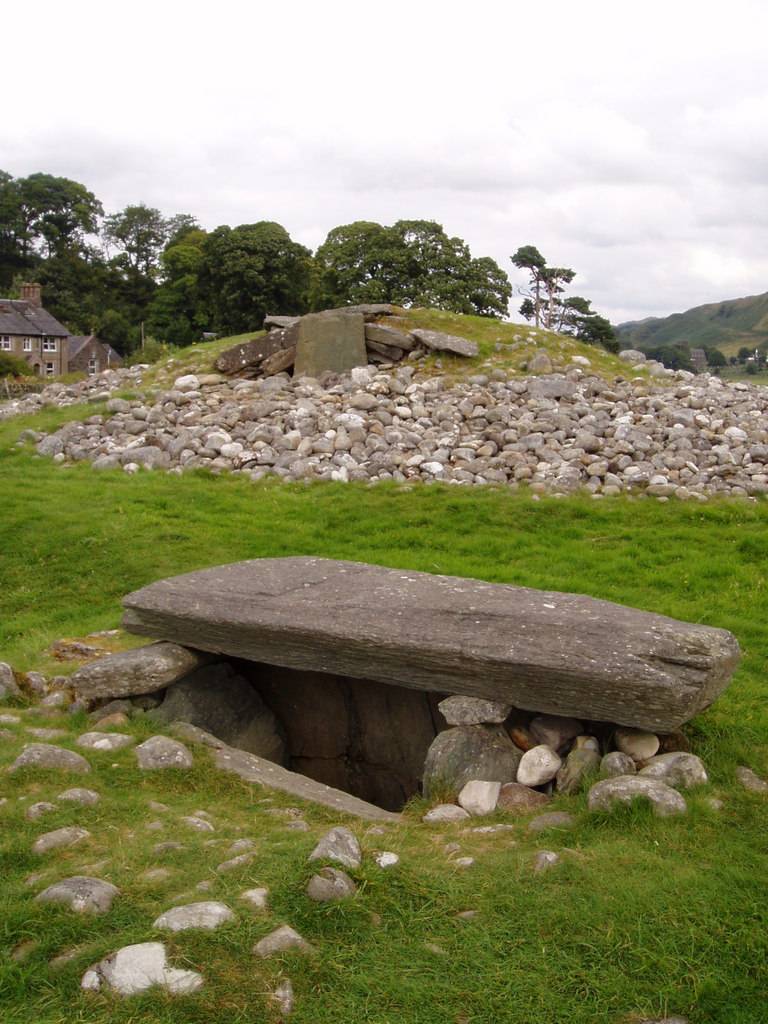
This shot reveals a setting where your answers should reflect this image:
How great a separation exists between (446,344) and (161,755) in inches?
660

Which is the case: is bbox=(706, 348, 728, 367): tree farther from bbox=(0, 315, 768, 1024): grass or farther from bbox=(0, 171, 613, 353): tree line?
bbox=(0, 315, 768, 1024): grass

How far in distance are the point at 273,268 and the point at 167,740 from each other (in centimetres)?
4722

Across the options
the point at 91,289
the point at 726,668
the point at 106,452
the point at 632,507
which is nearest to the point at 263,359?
the point at 106,452

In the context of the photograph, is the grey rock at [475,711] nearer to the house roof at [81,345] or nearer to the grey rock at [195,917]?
the grey rock at [195,917]

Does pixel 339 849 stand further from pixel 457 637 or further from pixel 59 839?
pixel 457 637

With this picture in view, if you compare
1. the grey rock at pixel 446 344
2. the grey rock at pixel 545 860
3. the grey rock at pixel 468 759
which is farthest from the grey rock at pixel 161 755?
the grey rock at pixel 446 344

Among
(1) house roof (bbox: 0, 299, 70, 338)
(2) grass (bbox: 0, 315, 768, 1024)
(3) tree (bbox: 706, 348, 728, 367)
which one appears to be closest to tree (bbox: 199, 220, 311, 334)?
(1) house roof (bbox: 0, 299, 70, 338)

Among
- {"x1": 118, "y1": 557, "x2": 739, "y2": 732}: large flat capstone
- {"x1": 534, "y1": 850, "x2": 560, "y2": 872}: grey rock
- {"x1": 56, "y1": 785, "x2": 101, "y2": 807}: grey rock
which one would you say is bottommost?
{"x1": 56, "y1": 785, "x2": 101, "y2": 807}: grey rock

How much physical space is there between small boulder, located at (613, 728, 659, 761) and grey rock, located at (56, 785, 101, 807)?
11.8ft

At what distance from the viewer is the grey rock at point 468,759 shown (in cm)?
712

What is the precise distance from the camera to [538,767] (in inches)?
275

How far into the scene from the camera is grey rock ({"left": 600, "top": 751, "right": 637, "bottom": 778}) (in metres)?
6.65

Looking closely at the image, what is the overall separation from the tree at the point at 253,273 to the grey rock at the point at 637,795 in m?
47.2

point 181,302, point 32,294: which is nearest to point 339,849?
point 181,302
